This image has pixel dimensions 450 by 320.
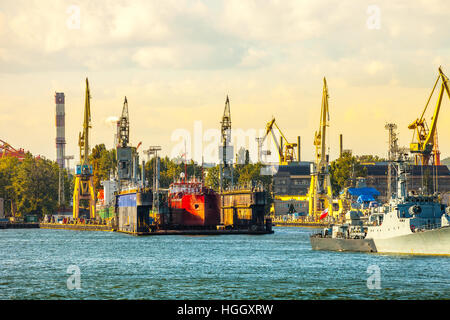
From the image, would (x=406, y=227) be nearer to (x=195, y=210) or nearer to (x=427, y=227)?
(x=427, y=227)

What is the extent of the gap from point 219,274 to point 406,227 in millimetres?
20019

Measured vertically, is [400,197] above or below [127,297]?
above

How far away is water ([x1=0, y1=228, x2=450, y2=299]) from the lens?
54719 mm

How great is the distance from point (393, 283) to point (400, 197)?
21275mm

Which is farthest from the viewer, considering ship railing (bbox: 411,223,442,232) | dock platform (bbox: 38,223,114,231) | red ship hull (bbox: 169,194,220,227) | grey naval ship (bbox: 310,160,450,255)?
dock platform (bbox: 38,223,114,231)

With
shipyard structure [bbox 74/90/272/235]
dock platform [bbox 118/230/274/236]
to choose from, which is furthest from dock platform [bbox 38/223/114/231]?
dock platform [bbox 118/230/274/236]

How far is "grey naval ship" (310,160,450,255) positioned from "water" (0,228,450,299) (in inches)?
44.8

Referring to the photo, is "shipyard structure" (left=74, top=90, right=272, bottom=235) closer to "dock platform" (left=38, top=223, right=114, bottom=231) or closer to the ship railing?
"dock platform" (left=38, top=223, right=114, bottom=231)

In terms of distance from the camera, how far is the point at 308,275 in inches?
2596

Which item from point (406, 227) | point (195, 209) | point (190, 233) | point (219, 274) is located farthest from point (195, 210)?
point (219, 274)

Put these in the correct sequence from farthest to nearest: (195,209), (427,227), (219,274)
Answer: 1. (195,209)
2. (427,227)
3. (219,274)

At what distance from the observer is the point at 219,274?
222 feet
